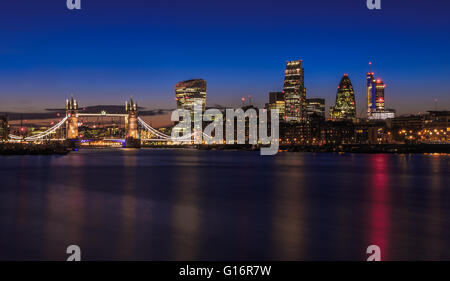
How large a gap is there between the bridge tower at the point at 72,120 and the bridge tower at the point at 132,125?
16.7 meters

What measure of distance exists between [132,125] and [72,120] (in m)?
19.2

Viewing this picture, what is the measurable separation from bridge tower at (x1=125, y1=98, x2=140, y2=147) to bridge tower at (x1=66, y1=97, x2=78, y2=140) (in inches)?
656

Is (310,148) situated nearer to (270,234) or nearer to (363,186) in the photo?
(363,186)

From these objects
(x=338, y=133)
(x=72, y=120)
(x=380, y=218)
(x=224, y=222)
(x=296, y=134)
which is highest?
(x=72, y=120)

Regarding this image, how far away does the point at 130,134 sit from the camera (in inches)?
5782

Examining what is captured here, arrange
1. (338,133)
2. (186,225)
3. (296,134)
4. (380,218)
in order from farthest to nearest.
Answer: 1. (296,134)
2. (338,133)
3. (380,218)
4. (186,225)

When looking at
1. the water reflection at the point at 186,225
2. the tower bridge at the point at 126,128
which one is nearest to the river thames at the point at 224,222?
the water reflection at the point at 186,225

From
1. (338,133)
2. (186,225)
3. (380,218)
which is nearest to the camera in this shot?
(186,225)

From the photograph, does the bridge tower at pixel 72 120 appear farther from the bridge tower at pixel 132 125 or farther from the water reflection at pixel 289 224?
the water reflection at pixel 289 224

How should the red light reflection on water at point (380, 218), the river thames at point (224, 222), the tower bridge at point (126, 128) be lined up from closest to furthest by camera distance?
the river thames at point (224, 222) < the red light reflection on water at point (380, 218) < the tower bridge at point (126, 128)

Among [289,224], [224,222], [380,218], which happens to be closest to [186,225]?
[224,222]

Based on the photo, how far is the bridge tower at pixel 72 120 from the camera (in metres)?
142

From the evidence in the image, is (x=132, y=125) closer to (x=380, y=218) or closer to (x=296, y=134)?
(x=296, y=134)

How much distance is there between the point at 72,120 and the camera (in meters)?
143
